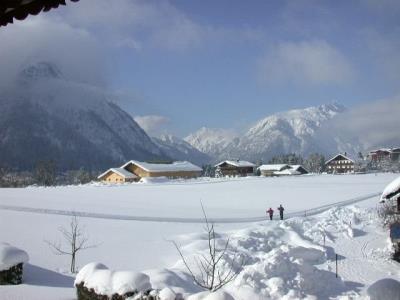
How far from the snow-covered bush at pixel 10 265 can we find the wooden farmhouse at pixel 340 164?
126427 millimetres

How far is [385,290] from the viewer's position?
7.74 meters

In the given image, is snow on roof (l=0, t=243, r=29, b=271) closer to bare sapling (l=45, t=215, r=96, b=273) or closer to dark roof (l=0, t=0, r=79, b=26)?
bare sapling (l=45, t=215, r=96, b=273)

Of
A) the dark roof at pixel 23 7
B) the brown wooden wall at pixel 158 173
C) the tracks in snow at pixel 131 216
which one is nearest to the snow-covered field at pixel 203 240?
the tracks in snow at pixel 131 216

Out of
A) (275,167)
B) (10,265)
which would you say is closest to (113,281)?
(10,265)

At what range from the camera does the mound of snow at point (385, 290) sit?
7711mm

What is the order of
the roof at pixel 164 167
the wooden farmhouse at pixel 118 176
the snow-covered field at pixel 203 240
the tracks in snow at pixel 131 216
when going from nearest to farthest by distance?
the snow-covered field at pixel 203 240 → the tracks in snow at pixel 131 216 → the wooden farmhouse at pixel 118 176 → the roof at pixel 164 167

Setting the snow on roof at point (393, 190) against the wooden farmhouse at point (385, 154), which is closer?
the snow on roof at point (393, 190)

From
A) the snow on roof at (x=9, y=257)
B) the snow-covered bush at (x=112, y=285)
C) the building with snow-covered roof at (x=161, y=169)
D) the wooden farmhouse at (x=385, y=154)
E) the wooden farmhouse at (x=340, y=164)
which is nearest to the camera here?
the snow-covered bush at (x=112, y=285)

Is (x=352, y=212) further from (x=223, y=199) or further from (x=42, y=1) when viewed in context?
(x=42, y=1)

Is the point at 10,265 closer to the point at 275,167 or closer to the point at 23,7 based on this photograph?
the point at 23,7

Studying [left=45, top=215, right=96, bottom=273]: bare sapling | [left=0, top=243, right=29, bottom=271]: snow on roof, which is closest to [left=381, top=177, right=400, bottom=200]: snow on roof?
[left=0, top=243, right=29, bottom=271]: snow on roof

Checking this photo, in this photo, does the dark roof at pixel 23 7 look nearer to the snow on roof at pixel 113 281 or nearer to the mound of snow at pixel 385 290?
the mound of snow at pixel 385 290

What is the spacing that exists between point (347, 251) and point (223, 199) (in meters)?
27.3

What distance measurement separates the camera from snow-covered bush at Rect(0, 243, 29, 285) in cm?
1670
